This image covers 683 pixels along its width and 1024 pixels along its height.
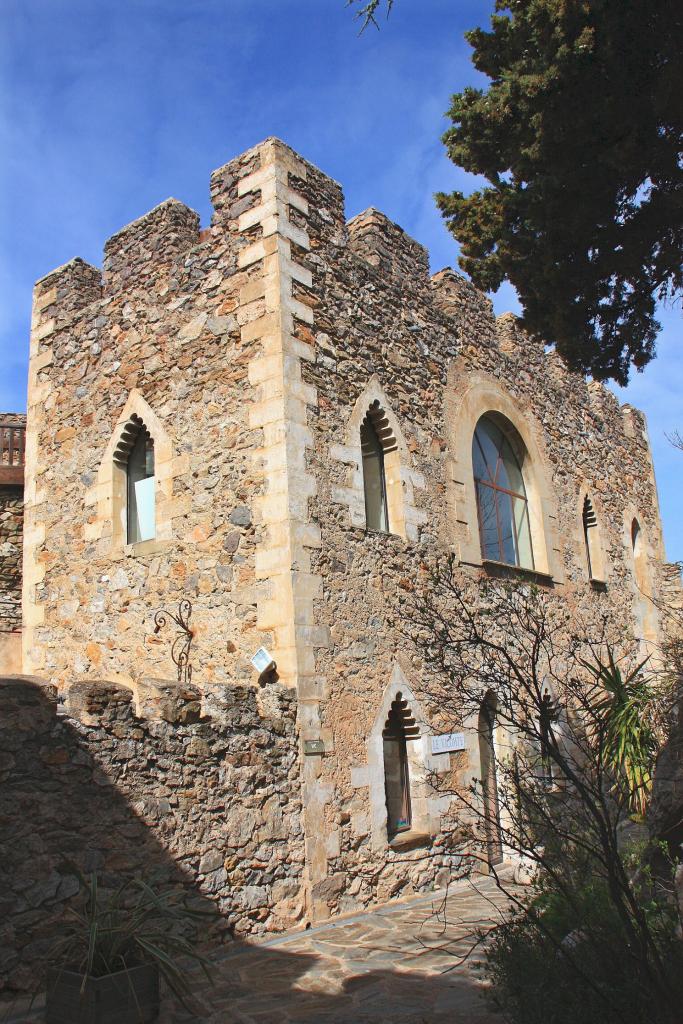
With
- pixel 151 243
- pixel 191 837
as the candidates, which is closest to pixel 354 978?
pixel 191 837

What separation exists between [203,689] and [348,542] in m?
2.08

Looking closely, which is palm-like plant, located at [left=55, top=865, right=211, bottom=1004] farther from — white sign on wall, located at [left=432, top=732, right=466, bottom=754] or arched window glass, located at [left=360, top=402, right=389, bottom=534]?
arched window glass, located at [left=360, top=402, right=389, bottom=534]

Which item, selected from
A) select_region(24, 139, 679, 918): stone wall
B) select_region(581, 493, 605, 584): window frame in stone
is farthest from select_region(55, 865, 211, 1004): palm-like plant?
select_region(581, 493, 605, 584): window frame in stone

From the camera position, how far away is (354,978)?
5668mm

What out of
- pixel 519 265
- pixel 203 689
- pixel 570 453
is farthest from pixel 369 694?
pixel 570 453

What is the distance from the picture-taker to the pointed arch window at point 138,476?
911 centimetres

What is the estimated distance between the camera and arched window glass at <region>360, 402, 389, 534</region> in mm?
9039

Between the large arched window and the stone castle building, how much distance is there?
0.08 m

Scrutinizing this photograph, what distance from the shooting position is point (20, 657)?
9.95 metres

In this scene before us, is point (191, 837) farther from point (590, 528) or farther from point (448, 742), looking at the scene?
point (590, 528)

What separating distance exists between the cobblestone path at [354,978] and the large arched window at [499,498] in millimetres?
5007

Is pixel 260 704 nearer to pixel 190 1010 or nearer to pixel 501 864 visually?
pixel 190 1010

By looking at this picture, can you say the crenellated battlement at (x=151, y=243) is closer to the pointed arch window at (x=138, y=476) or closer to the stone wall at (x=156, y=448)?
the stone wall at (x=156, y=448)

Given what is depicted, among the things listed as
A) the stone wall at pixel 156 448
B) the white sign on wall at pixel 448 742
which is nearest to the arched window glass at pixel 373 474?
the stone wall at pixel 156 448
